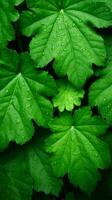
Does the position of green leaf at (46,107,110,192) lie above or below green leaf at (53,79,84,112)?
below

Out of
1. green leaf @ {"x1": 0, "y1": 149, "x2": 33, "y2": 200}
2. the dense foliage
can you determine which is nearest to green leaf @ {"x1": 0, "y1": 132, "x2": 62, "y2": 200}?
green leaf @ {"x1": 0, "y1": 149, "x2": 33, "y2": 200}

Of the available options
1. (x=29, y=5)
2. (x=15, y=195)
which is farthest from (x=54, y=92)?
(x=15, y=195)

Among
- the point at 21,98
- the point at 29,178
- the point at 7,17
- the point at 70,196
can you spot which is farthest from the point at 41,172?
the point at 7,17

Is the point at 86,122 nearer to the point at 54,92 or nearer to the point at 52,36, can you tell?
the point at 54,92

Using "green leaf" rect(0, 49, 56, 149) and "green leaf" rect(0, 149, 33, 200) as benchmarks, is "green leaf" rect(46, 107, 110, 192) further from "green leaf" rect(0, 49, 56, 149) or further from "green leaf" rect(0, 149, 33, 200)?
"green leaf" rect(0, 149, 33, 200)

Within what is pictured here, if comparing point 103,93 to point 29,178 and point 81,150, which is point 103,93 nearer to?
point 81,150

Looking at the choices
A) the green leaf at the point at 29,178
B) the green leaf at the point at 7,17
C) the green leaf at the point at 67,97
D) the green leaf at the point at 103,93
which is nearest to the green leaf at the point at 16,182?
the green leaf at the point at 29,178

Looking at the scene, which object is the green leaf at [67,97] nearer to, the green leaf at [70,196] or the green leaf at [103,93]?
the green leaf at [103,93]
